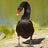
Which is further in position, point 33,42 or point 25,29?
point 33,42

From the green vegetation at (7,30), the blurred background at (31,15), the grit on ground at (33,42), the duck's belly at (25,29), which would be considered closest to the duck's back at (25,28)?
the duck's belly at (25,29)

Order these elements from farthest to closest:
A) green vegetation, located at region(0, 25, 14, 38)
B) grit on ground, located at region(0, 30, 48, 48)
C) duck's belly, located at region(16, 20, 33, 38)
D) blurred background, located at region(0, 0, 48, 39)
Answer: blurred background, located at region(0, 0, 48, 39) < green vegetation, located at region(0, 25, 14, 38) < grit on ground, located at region(0, 30, 48, 48) < duck's belly, located at region(16, 20, 33, 38)

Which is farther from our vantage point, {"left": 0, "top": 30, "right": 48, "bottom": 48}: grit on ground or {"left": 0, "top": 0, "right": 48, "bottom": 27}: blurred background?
{"left": 0, "top": 0, "right": 48, "bottom": 27}: blurred background

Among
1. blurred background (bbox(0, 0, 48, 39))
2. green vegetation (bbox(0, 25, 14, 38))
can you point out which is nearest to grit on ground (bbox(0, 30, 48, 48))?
green vegetation (bbox(0, 25, 14, 38))

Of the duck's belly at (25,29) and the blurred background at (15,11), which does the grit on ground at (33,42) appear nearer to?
the duck's belly at (25,29)

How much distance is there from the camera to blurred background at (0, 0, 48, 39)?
396cm

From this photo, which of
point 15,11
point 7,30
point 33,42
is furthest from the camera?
point 15,11

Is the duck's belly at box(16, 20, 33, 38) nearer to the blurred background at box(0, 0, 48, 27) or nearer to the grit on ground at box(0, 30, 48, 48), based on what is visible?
the grit on ground at box(0, 30, 48, 48)

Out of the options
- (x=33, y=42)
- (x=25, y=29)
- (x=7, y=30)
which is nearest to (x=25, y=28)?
(x=25, y=29)

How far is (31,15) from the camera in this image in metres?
4.00

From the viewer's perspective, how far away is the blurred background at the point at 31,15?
3.96 metres

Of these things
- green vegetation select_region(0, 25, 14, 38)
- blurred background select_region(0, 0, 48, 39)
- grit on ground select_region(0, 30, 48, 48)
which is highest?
blurred background select_region(0, 0, 48, 39)

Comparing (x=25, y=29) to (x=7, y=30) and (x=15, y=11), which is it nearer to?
(x=7, y=30)

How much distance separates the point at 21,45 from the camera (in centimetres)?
281
